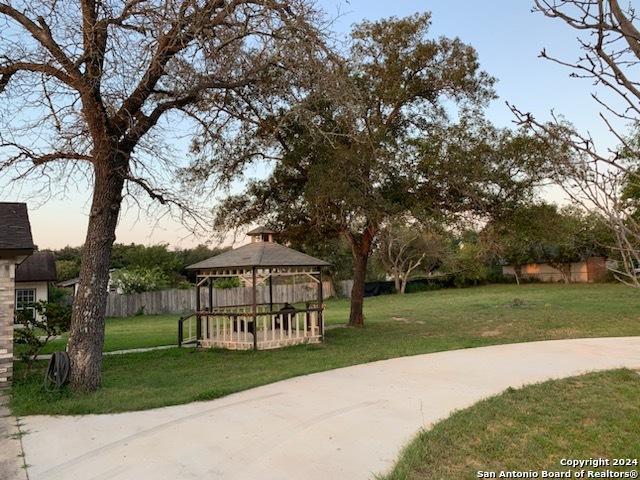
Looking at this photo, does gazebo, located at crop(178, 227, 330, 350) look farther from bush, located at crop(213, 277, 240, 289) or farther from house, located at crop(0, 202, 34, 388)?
bush, located at crop(213, 277, 240, 289)

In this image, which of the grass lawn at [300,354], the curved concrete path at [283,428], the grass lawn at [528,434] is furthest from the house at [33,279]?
the grass lawn at [528,434]

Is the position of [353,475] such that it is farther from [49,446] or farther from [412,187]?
[412,187]

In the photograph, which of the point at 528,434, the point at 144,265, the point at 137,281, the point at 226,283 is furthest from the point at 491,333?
the point at 144,265

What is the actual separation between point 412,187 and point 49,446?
415 inches

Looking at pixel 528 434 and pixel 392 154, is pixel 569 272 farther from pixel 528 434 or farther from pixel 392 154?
pixel 528 434

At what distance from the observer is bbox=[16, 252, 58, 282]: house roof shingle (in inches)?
969

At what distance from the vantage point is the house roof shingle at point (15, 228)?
8453 mm

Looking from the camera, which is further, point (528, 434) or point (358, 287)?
point (358, 287)

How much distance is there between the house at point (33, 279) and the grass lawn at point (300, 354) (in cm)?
893

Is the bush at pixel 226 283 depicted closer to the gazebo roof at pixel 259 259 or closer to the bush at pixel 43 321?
the gazebo roof at pixel 259 259

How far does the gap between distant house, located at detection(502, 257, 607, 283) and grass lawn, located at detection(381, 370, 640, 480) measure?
37.1 m

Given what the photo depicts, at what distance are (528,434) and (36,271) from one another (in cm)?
2502

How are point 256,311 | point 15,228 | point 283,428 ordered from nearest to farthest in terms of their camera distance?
1. point 283,428
2. point 15,228
3. point 256,311

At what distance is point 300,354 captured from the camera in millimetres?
11188
